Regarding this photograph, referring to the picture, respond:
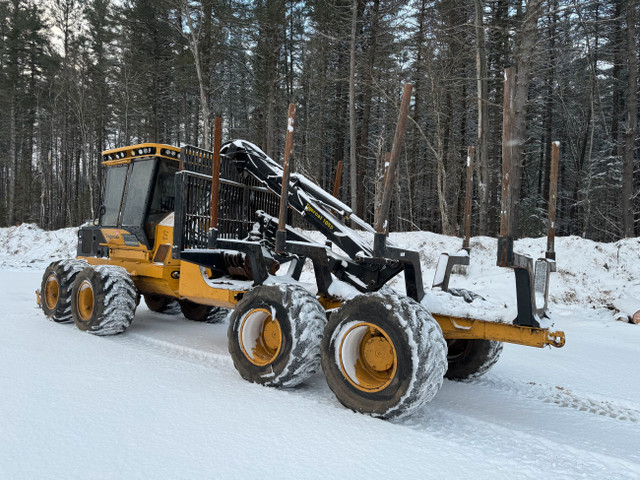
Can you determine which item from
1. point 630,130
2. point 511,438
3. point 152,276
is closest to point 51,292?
point 152,276

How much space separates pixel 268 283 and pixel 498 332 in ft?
6.86

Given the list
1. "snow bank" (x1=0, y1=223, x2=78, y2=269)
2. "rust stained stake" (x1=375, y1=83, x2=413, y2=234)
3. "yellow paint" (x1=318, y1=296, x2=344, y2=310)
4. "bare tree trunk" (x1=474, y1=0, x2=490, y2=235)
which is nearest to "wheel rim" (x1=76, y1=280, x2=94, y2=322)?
"yellow paint" (x1=318, y1=296, x2=344, y2=310)

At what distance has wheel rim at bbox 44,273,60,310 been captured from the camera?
6.26 meters

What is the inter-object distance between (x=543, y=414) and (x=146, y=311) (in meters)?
6.23

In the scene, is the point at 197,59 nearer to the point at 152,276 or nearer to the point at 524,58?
the point at 524,58

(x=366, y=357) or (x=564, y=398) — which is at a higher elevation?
(x=366, y=357)

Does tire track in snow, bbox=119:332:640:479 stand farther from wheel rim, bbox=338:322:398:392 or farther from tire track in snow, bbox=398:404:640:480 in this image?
wheel rim, bbox=338:322:398:392

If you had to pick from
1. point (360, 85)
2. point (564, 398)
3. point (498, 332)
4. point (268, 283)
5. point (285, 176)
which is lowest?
point (564, 398)

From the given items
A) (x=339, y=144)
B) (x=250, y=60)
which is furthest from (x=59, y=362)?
(x=339, y=144)

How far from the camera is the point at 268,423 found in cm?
298

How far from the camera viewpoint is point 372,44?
1669cm

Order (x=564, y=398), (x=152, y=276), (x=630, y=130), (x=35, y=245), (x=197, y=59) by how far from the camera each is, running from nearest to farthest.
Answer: (x=564, y=398) < (x=152, y=276) < (x=630, y=130) < (x=197, y=59) < (x=35, y=245)

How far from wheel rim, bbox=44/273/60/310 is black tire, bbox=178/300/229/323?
5.71ft

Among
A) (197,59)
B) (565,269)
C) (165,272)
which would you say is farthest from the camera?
(197,59)
